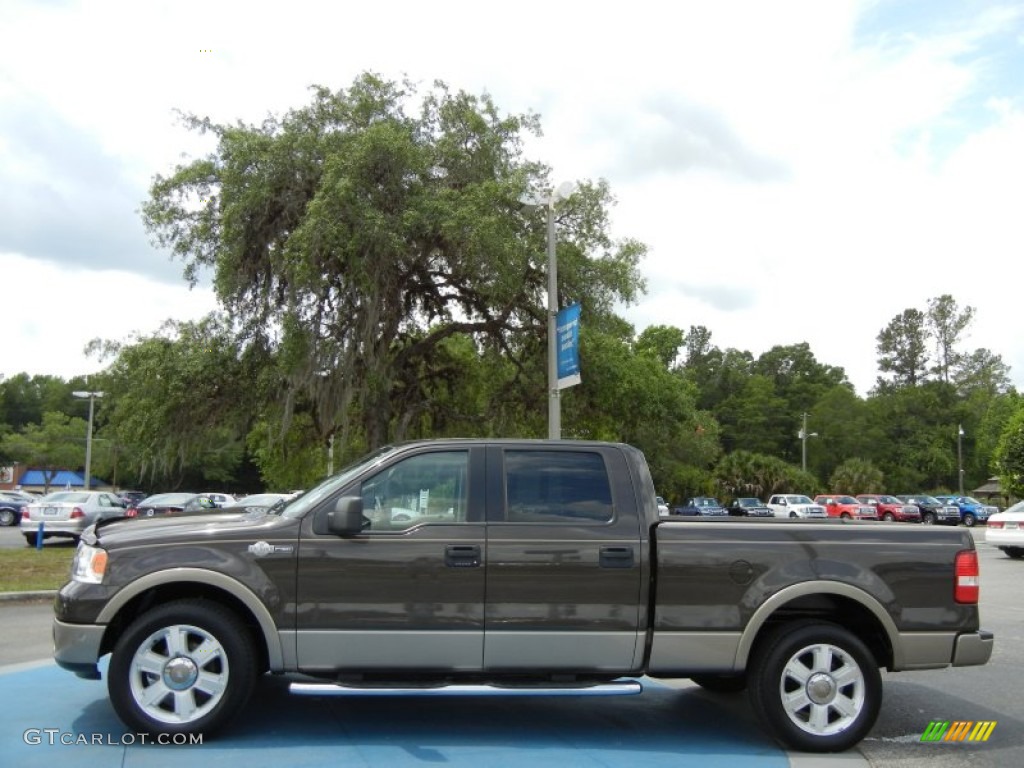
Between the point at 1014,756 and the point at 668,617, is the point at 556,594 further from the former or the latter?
the point at 1014,756

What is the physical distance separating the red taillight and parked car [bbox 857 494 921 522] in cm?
4373

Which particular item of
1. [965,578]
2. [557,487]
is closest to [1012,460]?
[965,578]

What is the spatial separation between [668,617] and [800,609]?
977 mm

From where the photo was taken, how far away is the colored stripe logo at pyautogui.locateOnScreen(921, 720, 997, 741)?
20.4 feet

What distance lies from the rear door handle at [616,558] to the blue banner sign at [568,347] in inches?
346

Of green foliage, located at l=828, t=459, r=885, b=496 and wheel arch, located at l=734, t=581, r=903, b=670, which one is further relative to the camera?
green foliage, located at l=828, t=459, r=885, b=496

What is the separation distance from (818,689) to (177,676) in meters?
3.87

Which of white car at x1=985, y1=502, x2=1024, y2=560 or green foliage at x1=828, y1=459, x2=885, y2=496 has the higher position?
green foliage at x1=828, y1=459, x2=885, y2=496

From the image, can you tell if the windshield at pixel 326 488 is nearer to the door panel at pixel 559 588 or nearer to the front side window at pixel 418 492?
the front side window at pixel 418 492

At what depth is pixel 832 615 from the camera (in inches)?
243

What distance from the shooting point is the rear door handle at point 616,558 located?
5.71 meters

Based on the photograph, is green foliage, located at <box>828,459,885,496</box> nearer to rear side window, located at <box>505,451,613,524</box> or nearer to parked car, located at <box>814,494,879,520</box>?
parked car, located at <box>814,494,879,520</box>

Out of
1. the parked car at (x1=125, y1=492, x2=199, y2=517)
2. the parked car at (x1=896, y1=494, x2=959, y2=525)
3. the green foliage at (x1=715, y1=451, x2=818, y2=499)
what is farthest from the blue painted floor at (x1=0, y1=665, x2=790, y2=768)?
the green foliage at (x1=715, y1=451, x2=818, y2=499)

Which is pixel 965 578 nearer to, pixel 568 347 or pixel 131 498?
pixel 568 347
